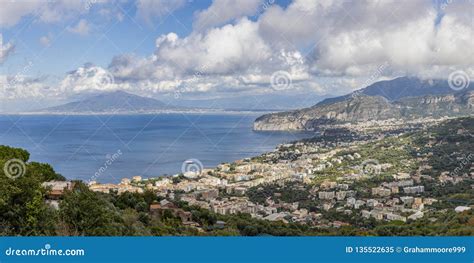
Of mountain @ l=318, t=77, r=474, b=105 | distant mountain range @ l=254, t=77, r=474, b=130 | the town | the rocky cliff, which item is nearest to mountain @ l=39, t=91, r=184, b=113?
the town

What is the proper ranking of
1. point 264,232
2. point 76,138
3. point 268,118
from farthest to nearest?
point 268,118 → point 76,138 → point 264,232

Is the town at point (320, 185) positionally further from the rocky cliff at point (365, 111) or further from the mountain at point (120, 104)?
the rocky cliff at point (365, 111)

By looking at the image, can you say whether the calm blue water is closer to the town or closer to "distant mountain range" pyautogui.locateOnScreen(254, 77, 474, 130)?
the town

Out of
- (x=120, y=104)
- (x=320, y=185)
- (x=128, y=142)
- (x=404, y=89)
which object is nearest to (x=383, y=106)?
(x=404, y=89)

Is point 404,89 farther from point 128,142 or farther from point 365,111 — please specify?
point 128,142

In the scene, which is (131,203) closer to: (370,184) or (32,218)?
(32,218)
